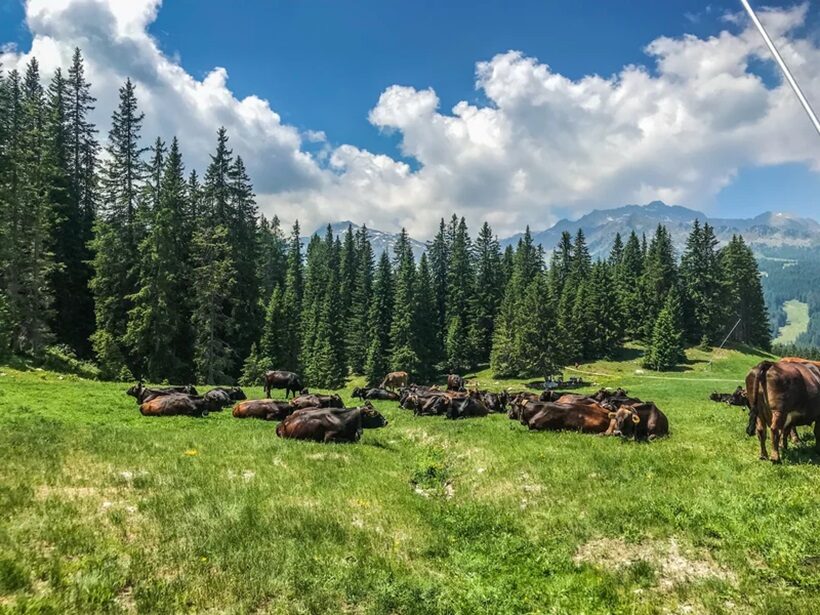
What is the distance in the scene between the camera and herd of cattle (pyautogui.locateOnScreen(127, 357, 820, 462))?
11.7 metres

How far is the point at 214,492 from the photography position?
10086mm

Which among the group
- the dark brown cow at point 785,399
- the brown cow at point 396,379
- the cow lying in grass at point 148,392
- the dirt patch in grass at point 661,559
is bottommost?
Answer: the brown cow at point 396,379

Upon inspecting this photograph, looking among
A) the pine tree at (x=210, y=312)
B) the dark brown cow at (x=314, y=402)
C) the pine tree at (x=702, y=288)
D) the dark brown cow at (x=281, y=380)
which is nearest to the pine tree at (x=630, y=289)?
the pine tree at (x=702, y=288)

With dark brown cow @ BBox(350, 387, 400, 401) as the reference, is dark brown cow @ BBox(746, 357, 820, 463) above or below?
above

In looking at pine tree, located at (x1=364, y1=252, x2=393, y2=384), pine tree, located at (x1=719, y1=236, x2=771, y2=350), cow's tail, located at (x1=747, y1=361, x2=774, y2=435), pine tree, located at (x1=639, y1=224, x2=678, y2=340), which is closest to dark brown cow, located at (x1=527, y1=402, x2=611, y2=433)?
cow's tail, located at (x1=747, y1=361, x2=774, y2=435)

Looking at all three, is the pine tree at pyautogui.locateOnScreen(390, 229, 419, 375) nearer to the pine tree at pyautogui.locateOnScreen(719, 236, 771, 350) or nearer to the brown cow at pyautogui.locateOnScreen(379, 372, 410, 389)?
the brown cow at pyautogui.locateOnScreen(379, 372, 410, 389)

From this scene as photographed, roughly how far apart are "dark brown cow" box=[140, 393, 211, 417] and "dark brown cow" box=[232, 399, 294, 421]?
1511 millimetres

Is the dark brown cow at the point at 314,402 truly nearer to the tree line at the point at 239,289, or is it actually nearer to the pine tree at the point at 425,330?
the tree line at the point at 239,289

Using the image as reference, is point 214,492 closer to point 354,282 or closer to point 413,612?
point 413,612

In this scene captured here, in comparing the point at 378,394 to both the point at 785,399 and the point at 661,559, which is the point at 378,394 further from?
the point at 661,559

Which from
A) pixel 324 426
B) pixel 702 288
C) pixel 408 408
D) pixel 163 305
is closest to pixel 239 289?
pixel 163 305

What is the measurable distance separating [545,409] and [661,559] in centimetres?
1138

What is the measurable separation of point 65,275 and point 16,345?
712 inches

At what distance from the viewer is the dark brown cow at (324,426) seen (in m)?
17.3
